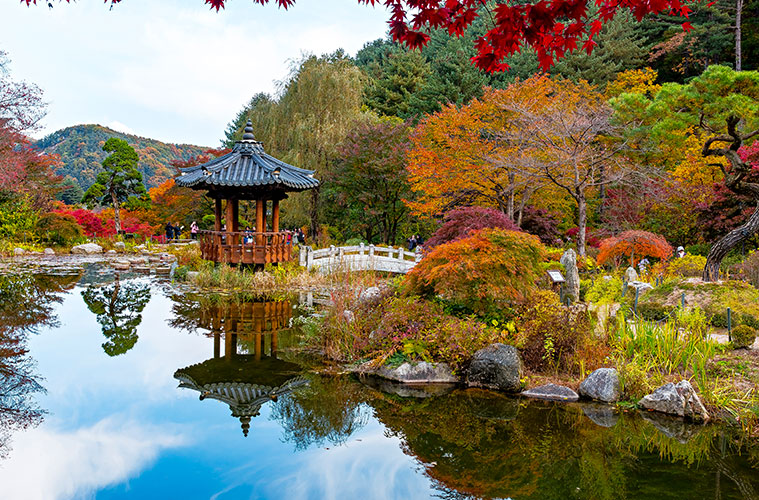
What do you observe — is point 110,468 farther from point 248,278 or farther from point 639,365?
point 248,278

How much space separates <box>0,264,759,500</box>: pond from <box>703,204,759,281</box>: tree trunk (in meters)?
4.71

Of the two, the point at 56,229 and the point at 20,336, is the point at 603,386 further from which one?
the point at 56,229

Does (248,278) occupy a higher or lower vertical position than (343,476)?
higher

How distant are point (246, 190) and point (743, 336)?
36.6 ft

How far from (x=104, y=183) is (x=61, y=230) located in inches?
246

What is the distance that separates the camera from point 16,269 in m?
15.1

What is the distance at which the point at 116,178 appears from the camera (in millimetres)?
25891

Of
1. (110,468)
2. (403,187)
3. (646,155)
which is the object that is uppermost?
(646,155)

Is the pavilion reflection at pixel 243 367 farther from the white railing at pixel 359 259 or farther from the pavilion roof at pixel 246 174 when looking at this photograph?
the white railing at pixel 359 259

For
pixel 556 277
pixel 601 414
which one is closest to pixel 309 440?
pixel 601 414

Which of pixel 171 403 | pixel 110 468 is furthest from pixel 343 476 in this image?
pixel 171 403

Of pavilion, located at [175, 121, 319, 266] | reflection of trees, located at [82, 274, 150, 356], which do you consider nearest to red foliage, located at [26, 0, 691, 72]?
reflection of trees, located at [82, 274, 150, 356]

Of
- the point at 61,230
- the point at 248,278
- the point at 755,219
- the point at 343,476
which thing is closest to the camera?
the point at 343,476

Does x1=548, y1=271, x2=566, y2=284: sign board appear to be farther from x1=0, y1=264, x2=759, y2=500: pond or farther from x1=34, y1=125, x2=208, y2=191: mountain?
x1=34, y1=125, x2=208, y2=191: mountain
